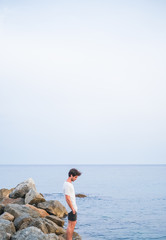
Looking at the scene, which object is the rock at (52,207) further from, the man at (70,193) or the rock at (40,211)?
the man at (70,193)

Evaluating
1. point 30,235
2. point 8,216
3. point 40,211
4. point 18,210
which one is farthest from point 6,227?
point 40,211

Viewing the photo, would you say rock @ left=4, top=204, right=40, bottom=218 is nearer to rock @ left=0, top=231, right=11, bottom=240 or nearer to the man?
rock @ left=0, top=231, right=11, bottom=240

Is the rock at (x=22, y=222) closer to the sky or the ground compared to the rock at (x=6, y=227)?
closer to the ground

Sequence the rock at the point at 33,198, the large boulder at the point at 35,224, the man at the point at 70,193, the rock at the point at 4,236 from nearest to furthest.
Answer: the man at the point at 70,193
the rock at the point at 4,236
the large boulder at the point at 35,224
the rock at the point at 33,198

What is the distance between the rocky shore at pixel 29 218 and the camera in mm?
9000

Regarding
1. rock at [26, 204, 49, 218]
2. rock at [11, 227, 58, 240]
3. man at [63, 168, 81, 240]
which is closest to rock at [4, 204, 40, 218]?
rock at [26, 204, 49, 218]

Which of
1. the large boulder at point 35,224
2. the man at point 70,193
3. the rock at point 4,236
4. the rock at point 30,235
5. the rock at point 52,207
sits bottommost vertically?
the rock at point 52,207

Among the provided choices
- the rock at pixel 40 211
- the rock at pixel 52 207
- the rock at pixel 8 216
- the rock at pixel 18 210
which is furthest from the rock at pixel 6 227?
the rock at pixel 52 207

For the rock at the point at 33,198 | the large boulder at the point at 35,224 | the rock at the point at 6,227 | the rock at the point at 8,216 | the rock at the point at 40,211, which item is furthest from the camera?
the rock at the point at 33,198

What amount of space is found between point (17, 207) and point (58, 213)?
12.8 feet

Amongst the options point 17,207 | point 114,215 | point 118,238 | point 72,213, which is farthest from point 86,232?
point 72,213

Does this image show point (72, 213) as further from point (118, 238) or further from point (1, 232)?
point (118, 238)

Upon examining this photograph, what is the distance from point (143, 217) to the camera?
20.6 meters

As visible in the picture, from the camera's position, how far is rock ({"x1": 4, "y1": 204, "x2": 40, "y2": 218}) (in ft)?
40.4
